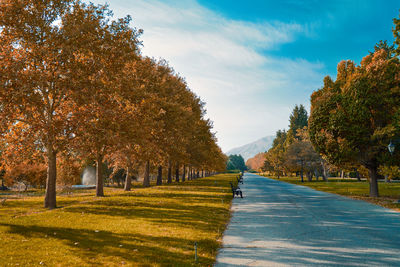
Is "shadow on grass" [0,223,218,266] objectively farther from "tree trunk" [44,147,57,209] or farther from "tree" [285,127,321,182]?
"tree" [285,127,321,182]

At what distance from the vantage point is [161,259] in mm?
6730

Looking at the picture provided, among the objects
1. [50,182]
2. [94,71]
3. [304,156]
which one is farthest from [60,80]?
[304,156]

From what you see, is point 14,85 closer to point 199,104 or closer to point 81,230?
point 81,230

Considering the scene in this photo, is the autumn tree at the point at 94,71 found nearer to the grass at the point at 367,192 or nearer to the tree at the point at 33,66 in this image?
the tree at the point at 33,66

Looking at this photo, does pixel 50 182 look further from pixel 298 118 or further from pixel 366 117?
pixel 298 118

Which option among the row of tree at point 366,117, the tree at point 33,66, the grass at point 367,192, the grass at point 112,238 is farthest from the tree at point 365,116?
the tree at point 33,66

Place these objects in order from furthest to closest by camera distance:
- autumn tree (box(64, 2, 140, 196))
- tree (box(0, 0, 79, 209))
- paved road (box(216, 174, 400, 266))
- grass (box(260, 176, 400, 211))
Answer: grass (box(260, 176, 400, 211)) → autumn tree (box(64, 2, 140, 196)) → tree (box(0, 0, 79, 209)) → paved road (box(216, 174, 400, 266))

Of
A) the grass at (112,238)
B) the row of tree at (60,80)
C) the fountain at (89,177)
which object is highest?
the row of tree at (60,80)

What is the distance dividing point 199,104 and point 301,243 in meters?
38.3

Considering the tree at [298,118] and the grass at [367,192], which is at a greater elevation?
the tree at [298,118]

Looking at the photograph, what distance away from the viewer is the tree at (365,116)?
788 inches

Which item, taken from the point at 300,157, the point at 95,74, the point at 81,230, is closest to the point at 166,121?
the point at 95,74

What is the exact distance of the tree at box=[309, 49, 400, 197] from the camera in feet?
65.7

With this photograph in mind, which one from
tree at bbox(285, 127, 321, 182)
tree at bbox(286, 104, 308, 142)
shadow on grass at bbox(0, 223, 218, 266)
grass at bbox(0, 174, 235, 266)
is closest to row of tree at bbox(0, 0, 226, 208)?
grass at bbox(0, 174, 235, 266)
